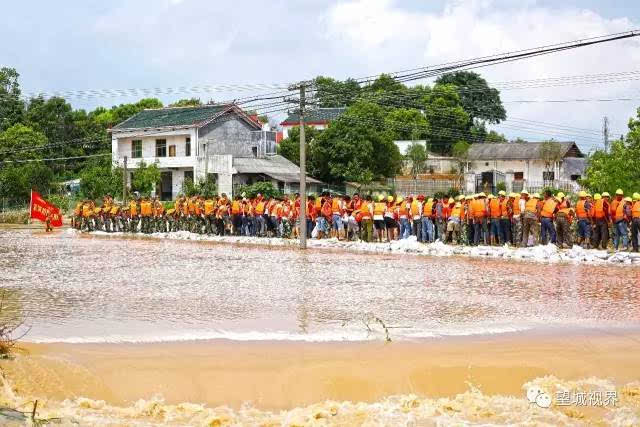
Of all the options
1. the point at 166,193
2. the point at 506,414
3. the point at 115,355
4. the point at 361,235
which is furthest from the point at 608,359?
the point at 166,193

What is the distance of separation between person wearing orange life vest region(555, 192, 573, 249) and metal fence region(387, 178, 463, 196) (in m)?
25.4

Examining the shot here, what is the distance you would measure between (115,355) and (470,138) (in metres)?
57.8

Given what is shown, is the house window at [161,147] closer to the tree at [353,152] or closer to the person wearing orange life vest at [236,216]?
the tree at [353,152]

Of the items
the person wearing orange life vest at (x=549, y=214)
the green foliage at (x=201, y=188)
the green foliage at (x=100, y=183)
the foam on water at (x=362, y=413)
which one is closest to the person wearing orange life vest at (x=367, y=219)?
→ the person wearing orange life vest at (x=549, y=214)

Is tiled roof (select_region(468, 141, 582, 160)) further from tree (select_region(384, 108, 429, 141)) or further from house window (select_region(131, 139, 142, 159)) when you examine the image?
house window (select_region(131, 139, 142, 159))

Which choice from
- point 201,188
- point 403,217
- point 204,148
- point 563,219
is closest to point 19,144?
point 204,148

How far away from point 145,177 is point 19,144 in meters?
9.72

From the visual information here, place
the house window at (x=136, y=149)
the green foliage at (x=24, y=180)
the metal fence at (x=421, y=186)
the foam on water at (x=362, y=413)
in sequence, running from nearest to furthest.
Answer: the foam on water at (x=362, y=413) < the metal fence at (x=421, y=186) < the green foliage at (x=24, y=180) < the house window at (x=136, y=149)

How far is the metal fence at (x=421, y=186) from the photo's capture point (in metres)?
48.2

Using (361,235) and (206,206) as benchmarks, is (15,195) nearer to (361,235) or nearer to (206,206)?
(206,206)

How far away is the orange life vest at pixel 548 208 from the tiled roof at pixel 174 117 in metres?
30.1

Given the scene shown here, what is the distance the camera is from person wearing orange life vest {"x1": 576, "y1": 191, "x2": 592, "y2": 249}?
21688mm

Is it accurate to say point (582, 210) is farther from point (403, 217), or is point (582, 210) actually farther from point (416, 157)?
point (416, 157)

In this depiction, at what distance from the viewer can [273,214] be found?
29.9m
